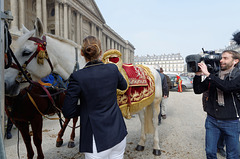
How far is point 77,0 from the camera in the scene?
83.4ft

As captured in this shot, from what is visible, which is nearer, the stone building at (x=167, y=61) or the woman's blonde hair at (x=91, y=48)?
the woman's blonde hair at (x=91, y=48)

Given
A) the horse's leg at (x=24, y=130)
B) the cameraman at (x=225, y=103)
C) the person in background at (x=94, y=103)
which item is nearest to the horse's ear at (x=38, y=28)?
the person in background at (x=94, y=103)

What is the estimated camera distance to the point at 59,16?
73.1 ft

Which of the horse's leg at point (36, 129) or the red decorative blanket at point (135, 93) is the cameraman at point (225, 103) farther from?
the horse's leg at point (36, 129)

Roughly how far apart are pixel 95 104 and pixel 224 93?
6.05 ft

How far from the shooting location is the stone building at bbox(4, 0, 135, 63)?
623 inches

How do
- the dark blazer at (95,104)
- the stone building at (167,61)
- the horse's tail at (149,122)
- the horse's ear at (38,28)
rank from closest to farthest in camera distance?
the dark blazer at (95,104) → the horse's ear at (38,28) → the horse's tail at (149,122) → the stone building at (167,61)

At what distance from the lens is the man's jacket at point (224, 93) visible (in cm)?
188

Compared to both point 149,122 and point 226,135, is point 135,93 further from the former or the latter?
point 226,135

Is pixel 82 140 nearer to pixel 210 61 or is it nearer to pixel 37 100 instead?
pixel 37 100

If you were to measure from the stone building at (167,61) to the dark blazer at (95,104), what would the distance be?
107 m

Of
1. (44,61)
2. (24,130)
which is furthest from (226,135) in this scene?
(24,130)

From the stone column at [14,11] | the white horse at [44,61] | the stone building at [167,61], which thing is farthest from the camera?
the stone building at [167,61]

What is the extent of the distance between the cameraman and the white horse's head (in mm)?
1972
